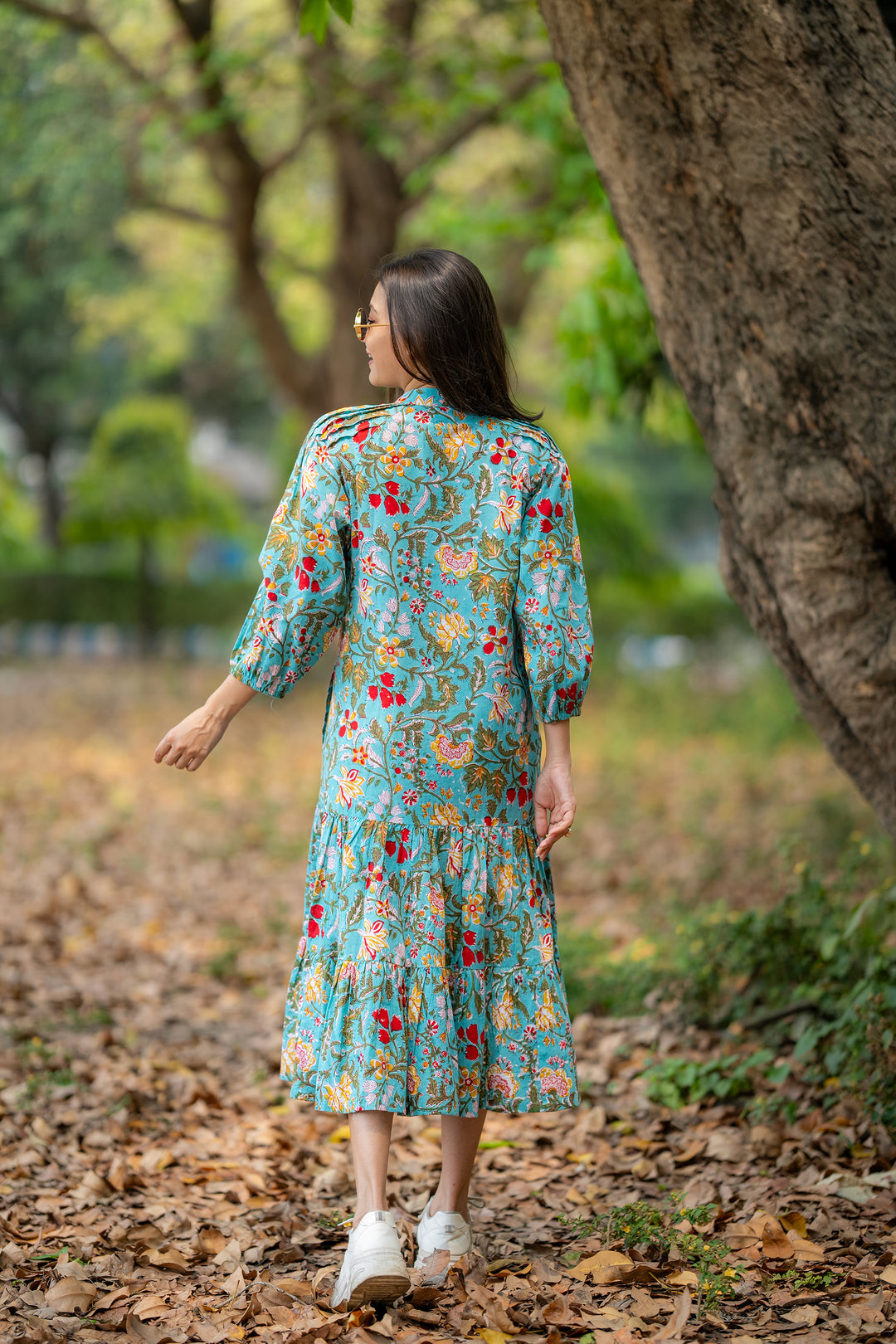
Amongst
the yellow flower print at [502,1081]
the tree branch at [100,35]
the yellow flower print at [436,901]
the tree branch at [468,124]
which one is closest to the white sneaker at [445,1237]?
the yellow flower print at [502,1081]

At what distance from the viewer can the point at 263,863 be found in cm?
723

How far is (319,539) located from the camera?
2.48 m

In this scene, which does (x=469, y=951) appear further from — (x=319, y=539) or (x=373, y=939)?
(x=319, y=539)

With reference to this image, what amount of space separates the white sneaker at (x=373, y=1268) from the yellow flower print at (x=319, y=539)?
4.15ft

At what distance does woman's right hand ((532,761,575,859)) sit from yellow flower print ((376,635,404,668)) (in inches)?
15.1

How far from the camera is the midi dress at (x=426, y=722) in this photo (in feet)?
8.06

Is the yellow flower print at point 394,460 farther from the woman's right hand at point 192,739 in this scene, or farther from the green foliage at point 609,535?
the green foliage at point 609,535

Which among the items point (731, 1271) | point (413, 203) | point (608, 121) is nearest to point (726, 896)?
point (731, 1271)

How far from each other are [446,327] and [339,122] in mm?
8492

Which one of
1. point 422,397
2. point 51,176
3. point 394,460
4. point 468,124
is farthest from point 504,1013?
point 468,124

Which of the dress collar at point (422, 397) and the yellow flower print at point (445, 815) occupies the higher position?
the dress collar at point (422, 397)

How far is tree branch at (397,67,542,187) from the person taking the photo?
867cm

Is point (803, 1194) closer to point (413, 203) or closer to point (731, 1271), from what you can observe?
point (731, 1271)

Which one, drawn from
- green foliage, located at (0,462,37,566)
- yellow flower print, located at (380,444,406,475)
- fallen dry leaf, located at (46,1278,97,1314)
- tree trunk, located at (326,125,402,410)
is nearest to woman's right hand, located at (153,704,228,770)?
yellow flower print, located at (380,444,406,475)
